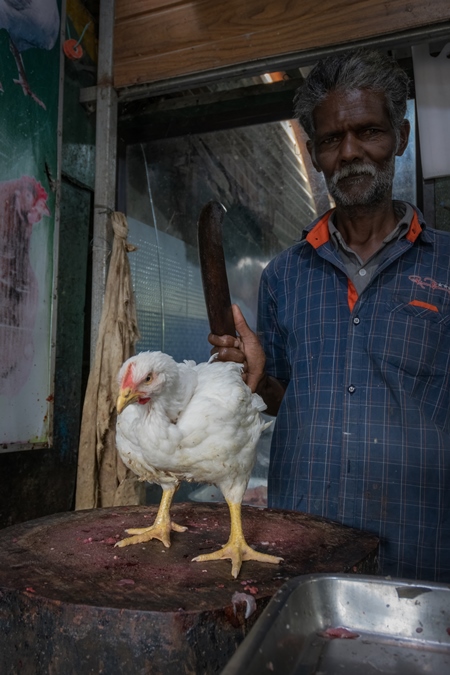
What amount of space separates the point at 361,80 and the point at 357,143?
0.81ft

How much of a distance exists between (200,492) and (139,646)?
119 inches

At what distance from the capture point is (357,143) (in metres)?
2.20

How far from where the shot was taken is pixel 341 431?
85.8 inches

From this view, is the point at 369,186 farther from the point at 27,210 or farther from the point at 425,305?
the point at 27,210

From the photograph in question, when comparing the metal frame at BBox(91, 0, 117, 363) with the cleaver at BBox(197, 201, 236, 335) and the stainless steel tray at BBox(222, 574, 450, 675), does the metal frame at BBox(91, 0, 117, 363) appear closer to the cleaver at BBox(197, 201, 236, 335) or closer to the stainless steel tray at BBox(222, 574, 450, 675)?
the cleaver at BBox(197, 201, 236, 335)

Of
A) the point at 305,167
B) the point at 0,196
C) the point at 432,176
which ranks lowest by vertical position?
the point at 0,196

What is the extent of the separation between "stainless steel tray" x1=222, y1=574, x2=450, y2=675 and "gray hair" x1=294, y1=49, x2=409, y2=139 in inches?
74.2

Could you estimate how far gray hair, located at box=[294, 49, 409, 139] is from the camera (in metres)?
2.19

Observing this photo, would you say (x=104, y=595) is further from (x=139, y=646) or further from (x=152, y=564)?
(x=152, y=564)

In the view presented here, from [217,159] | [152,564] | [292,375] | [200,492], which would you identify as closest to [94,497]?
[200,492]

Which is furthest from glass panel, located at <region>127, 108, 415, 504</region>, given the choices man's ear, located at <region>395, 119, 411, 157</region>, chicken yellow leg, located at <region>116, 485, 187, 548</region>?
chicken yellow leg, located at <region>116, 485, 187, 548</region>

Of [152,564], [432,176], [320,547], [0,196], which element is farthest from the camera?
[432,176]

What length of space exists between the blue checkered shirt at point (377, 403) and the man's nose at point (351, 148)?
346 millimetres

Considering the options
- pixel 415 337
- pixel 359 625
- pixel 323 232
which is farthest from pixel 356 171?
pixel 359 625
